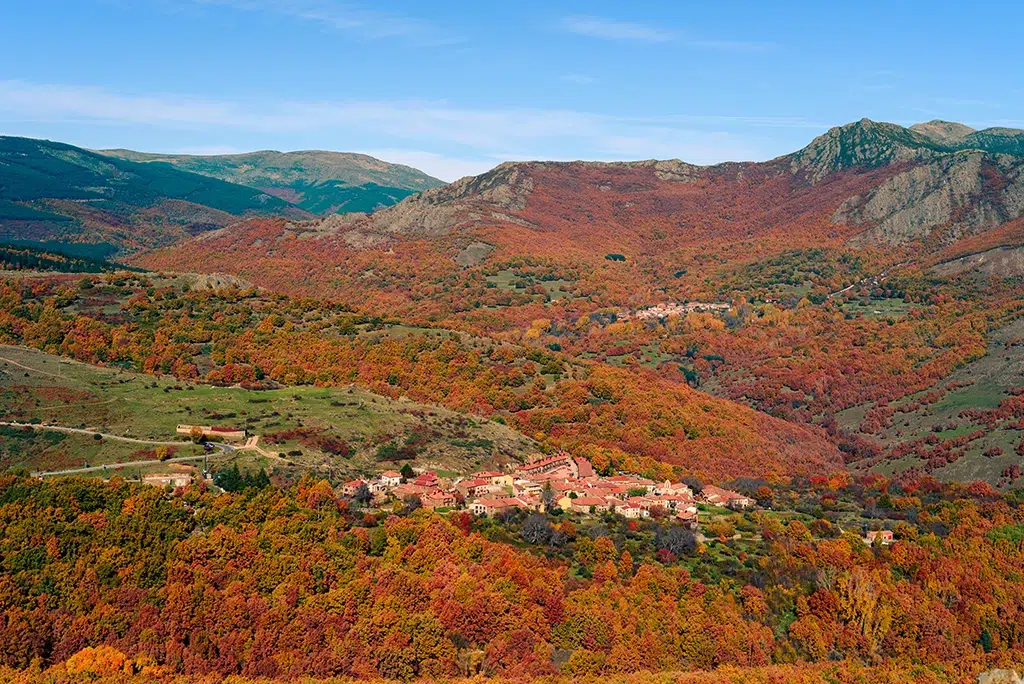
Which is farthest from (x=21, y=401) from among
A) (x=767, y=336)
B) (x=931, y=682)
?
(x=767, y=336)

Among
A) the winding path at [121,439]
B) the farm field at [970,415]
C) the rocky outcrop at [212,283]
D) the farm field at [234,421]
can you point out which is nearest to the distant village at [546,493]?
the farm field at [234,421]

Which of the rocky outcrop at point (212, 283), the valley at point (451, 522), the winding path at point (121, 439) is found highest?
the rocky outcrop at point (212, 283)

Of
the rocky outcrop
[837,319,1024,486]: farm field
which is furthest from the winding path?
the rocky outcrop

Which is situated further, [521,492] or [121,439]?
[521,492]

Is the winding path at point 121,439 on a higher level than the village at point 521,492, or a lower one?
higher

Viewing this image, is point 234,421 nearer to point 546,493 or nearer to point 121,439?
point 121,439

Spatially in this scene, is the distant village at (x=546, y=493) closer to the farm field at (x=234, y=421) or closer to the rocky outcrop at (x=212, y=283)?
the farm field at (x=234, y=421)

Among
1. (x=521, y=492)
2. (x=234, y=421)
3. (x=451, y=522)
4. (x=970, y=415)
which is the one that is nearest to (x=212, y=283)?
(x=234, y=421)

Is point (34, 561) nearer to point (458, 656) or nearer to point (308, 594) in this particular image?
point (308, 594)
